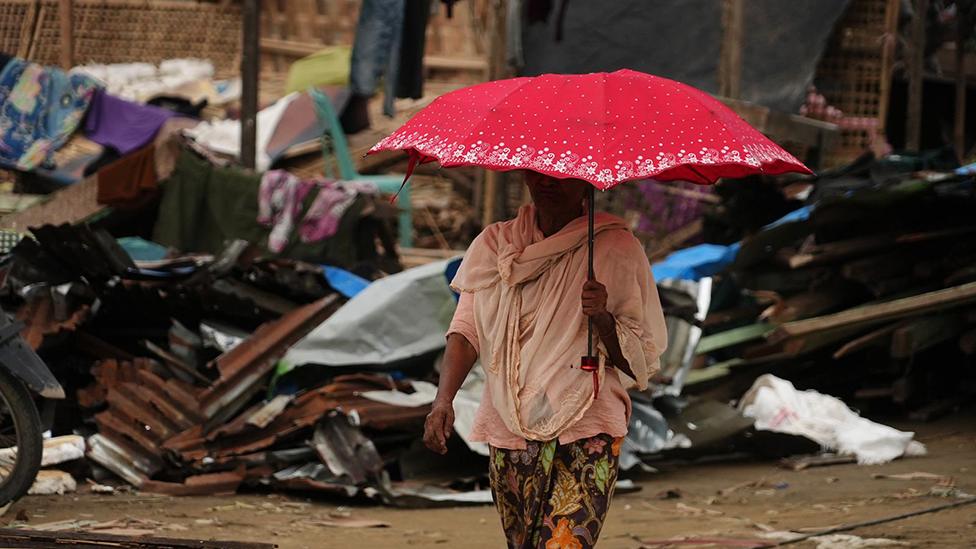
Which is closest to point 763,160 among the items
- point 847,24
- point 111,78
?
point 847,24

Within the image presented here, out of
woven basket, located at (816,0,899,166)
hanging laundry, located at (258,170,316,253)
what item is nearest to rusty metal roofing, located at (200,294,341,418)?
hanging laundry, located at (258,170,316,253)

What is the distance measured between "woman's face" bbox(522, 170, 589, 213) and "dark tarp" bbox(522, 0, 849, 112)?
9906mm

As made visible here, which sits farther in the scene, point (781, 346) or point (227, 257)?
point (781, 346)

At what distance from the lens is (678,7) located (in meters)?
14.3

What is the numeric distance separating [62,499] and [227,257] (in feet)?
6.83

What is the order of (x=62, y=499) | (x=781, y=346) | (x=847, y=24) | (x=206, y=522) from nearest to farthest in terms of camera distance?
A: (x=206, y=522), (x=62, y=499), (x=781, y=346), (x=847, y=24)

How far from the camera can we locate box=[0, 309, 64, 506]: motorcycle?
238 inches

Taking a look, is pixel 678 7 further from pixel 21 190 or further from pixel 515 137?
pixel 515 137

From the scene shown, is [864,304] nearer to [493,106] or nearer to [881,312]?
[881,312]

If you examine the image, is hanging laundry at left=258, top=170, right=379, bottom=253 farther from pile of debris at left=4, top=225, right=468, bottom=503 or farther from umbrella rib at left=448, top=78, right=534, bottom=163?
umbrella rib at left=448, top=78, right=534, bottom=163

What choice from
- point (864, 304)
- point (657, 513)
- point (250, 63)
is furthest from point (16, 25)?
point (657, 513)

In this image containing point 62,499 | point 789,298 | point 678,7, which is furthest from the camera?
point 678,7

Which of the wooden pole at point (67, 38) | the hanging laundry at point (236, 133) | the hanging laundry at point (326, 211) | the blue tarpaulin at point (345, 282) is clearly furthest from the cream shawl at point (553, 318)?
→ the wooden pole at point (67, 38)

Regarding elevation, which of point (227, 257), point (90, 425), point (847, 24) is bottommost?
point (90, 425)
